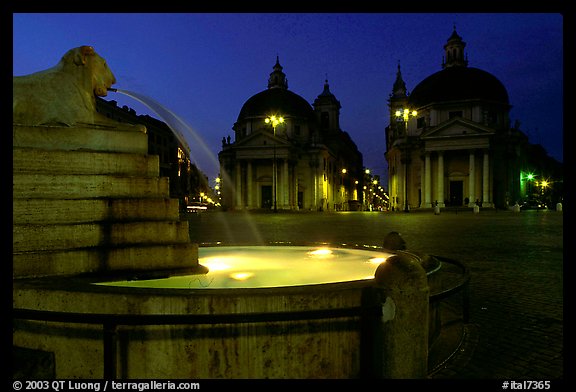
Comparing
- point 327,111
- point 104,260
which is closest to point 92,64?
point 104,260

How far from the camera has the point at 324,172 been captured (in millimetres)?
68500

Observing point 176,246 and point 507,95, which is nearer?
point 176,246

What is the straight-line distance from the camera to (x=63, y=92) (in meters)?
5.00

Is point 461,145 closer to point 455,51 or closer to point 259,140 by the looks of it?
point 455,51

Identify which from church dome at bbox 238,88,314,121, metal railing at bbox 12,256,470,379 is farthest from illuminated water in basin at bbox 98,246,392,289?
church dome at bbox 238,88,314,121

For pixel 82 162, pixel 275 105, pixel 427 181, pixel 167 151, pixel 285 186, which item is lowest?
pixel 82 162

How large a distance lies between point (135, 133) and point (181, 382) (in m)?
3.28

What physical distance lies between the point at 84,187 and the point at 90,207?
9.9 inches

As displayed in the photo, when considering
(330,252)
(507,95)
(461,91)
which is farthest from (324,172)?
(330,252)

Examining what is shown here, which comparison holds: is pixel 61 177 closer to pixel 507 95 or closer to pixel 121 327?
pixel 121 327

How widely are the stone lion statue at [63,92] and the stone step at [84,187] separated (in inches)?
37.6

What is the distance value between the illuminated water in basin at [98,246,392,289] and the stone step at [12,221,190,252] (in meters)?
0.48

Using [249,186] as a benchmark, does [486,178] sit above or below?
above

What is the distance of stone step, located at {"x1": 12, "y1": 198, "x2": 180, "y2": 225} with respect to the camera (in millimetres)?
4039
